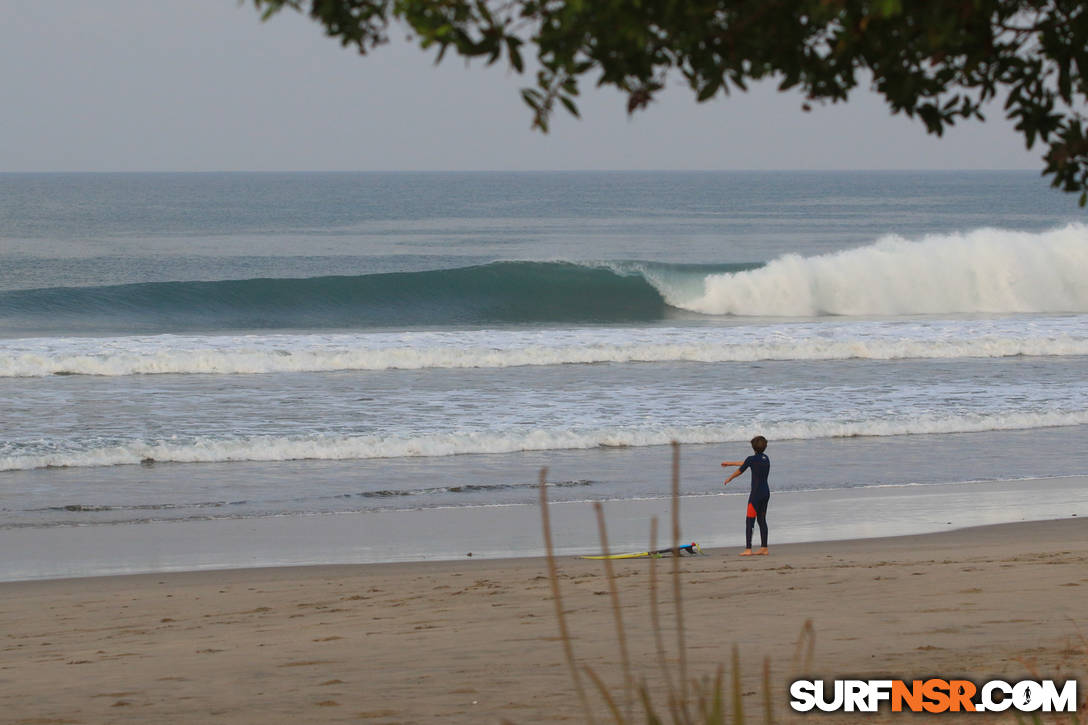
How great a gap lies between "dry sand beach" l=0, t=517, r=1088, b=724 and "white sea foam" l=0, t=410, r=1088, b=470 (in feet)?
16.6

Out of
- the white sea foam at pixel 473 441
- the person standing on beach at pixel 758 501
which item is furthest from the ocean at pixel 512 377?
the person standing on beach at pixel 758 501

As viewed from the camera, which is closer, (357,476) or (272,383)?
(357,476)

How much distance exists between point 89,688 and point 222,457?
8.20 m

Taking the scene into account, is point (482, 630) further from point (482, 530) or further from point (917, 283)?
point (917, 283)

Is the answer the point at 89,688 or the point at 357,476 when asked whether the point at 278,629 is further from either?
the point at 357,476

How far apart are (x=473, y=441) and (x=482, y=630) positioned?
761 centimetres

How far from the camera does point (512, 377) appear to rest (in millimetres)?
20547

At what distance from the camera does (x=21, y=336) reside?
2820 centimetres

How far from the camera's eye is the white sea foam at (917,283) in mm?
35188

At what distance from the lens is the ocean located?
43.9ft

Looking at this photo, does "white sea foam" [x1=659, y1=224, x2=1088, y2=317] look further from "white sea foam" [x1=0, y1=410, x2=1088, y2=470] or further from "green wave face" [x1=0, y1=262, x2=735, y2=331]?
"white sea foam" [x1=0, y1=410, x2=1088, y2=470]

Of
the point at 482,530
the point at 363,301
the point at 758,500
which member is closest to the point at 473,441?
the point at 482,530

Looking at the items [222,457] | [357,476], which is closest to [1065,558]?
[357,476]

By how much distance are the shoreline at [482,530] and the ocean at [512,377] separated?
1.21ft
